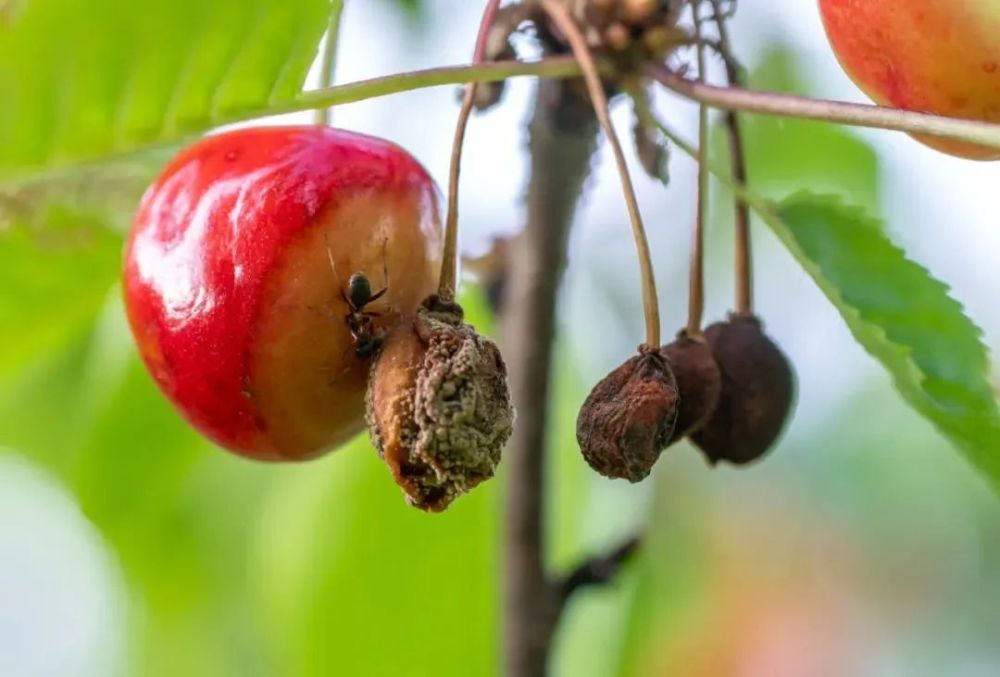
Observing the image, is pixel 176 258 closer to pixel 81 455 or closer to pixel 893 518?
pixel 81 455

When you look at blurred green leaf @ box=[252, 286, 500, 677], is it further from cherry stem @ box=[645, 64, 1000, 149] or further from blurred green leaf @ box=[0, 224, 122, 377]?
cherry stem @ box=[645, 64, 1000, 149]

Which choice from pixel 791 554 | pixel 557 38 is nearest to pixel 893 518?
pixel 791 554

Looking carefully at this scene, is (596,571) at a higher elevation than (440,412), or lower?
higher

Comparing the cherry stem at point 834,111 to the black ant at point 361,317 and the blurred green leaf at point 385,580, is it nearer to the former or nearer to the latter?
the black ant at point 361,317

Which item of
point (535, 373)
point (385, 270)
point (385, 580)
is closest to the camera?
point (385, 270)

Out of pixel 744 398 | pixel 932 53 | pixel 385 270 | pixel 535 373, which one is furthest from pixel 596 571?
pixel 932 53

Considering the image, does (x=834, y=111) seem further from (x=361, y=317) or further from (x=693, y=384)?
(x=361, y=317)

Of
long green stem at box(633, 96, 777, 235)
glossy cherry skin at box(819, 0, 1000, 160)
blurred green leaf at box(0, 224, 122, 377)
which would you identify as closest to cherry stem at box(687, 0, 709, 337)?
long green stem at box(633, 96, 777, 235)
